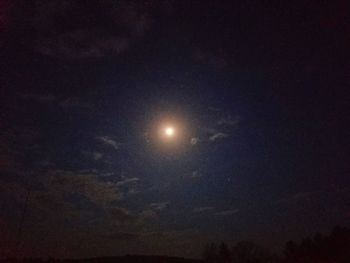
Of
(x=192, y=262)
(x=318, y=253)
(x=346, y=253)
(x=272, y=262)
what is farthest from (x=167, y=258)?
(x=346, y=253)

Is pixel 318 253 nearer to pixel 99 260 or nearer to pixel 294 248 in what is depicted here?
pixel 294 248

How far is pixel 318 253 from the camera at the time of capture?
7625cm

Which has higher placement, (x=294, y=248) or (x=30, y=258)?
(x=30, y=258)

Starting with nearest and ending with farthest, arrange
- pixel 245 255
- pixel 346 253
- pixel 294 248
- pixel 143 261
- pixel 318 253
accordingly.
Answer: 1. pixel 346 253
2. pixel 318 253
3. pixel 294 248
4. pixel 143 261
5. pixel 245 255

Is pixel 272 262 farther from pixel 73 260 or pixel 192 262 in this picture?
pixel 73 260

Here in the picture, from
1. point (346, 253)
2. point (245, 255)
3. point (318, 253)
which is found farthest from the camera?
point (245, 255)

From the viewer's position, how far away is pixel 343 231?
78.6m

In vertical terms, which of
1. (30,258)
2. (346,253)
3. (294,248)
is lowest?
(346,253)

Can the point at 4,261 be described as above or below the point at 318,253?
above

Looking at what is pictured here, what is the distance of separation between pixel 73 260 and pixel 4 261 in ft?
43.0

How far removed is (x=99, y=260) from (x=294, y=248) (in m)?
37.2

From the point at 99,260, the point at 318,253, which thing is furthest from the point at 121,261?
the point at 318,253

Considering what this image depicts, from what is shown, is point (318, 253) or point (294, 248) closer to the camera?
point (318, 253)

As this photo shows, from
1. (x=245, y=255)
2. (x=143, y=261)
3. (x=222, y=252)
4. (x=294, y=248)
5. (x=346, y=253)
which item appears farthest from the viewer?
(x=245, y=255)
